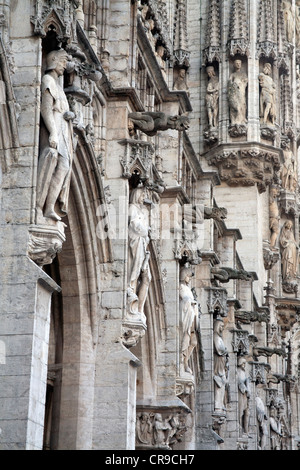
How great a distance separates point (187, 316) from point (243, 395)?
417 inches

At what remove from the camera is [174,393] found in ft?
76.5

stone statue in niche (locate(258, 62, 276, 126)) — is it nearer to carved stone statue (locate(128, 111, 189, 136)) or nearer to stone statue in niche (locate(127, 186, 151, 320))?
carved stone statue (locate(128, 111, 189, 136))

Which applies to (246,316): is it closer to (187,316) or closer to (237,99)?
(237,99)

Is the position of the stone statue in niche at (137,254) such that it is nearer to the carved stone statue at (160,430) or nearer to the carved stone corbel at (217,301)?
the carved stone statue at (160,430)

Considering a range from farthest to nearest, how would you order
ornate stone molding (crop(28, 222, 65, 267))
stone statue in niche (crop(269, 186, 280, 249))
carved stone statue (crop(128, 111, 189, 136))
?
stone statue in niche (crop(269, 186, 280, 249)) → carved stone statue (crop(128, 111, 189, 136)) → ornate stone molding (crop(28, 222, 65, 267))

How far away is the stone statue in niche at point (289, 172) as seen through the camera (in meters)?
44.5

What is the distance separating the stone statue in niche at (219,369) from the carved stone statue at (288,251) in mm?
16343

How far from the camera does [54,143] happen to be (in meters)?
15.7

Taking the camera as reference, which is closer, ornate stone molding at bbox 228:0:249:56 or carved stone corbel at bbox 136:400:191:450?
carved stone corbel at bbox 136:400:191:450

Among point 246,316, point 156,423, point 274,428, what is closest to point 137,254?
point 156,423

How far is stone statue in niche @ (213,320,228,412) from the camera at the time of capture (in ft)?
96.2

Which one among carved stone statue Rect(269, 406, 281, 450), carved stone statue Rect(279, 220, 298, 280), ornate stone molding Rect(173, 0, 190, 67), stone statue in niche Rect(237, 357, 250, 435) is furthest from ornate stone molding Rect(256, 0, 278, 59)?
carved stone statue Rect(269, 406, 281, 450)

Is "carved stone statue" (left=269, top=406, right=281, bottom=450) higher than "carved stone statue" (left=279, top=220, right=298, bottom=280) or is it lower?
lower

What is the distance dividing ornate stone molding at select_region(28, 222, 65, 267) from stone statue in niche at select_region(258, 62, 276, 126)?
976 inches
